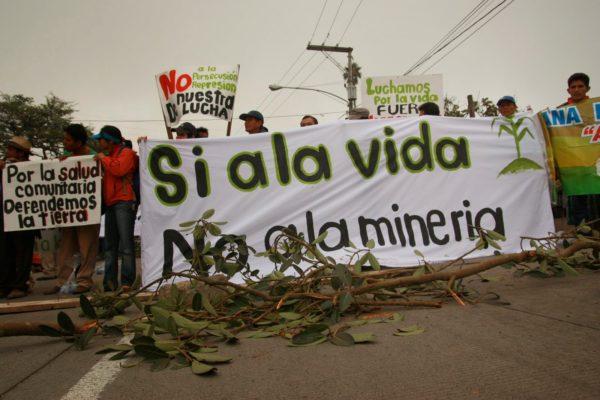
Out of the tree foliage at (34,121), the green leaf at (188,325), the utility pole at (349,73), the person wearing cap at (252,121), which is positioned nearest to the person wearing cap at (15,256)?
the person wearing cap at (252,121)

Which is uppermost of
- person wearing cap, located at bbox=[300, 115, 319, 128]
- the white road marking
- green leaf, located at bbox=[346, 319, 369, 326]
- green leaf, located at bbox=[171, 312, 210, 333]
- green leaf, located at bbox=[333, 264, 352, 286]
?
person wearing cap, located at bbox=[300, 115, 319, 128]

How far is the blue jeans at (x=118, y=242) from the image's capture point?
4512 millimetres

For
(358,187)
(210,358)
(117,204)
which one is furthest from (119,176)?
(210,358)

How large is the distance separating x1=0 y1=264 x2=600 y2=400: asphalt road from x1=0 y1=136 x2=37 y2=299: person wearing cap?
9.00ft

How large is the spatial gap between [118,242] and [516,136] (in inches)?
183

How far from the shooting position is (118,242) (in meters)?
4.78

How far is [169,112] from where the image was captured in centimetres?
650

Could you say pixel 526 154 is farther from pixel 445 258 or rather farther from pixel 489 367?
pixel 489 367

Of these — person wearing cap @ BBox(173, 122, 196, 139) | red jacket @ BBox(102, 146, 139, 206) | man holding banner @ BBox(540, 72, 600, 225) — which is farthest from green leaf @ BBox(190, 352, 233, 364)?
person wearing cap @ BBox(173, 122, 196, 139)

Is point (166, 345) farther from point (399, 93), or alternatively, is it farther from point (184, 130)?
point (399, 93)

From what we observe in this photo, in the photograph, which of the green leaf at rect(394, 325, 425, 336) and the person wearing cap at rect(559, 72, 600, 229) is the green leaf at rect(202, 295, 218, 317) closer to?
the green leaf at rect(394, 325, 425, 336)

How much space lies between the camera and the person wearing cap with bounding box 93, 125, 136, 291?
4.54m

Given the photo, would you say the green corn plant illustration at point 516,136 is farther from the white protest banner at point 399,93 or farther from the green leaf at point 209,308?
the white protest banner at point 399,93

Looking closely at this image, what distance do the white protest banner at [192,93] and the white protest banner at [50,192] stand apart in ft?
6.02
